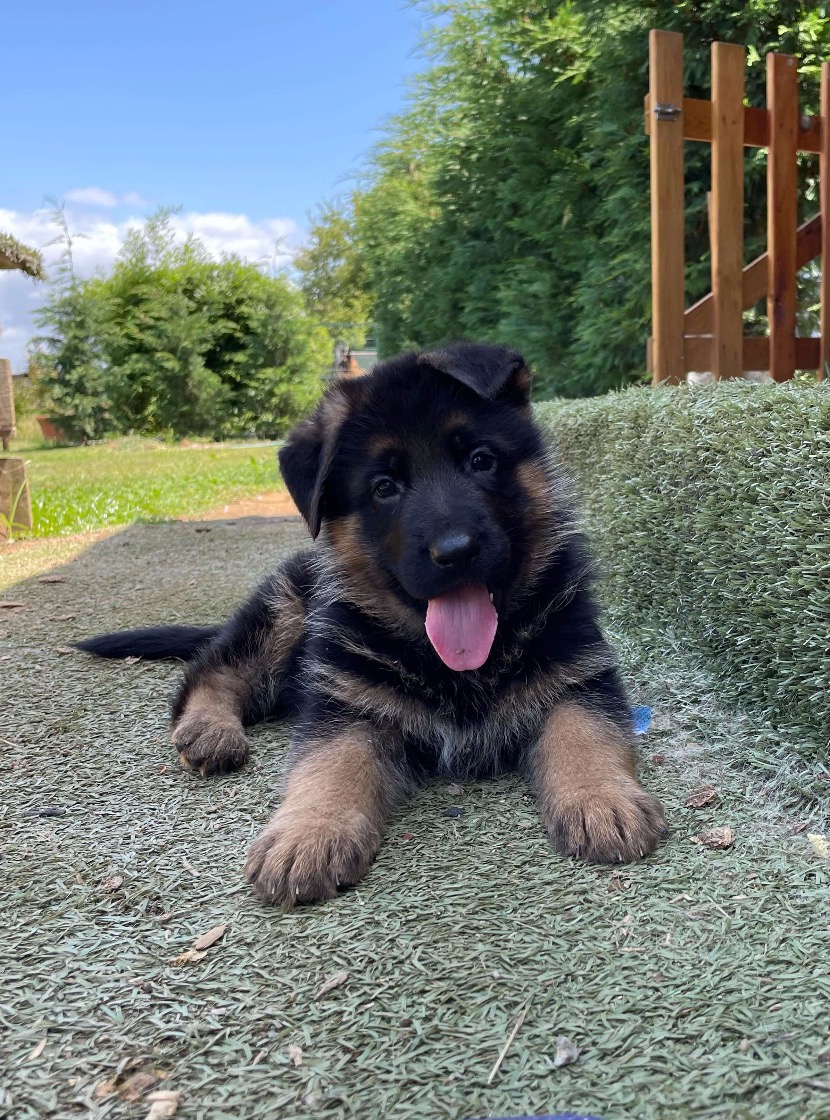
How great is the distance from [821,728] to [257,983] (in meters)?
1.74

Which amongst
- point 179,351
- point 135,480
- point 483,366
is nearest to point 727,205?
point 483,366

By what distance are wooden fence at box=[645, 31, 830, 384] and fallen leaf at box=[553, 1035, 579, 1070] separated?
14.6ft

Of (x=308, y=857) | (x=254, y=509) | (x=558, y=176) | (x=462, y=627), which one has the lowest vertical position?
(x=308, y=857)

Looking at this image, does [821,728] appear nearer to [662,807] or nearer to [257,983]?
[662,807]

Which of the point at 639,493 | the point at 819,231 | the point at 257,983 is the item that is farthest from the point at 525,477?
the point at 819,231

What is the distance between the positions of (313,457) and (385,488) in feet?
0.87

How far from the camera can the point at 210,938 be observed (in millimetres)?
1847

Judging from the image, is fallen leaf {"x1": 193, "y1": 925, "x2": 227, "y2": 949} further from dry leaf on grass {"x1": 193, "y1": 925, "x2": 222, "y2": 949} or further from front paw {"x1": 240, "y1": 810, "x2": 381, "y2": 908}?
front paw {"x1": 240, "y1": 810, "x2": 381, "y2": 908}

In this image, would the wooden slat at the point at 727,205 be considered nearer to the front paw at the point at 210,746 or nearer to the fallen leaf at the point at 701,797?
the fallen leaf at the point at 701,797

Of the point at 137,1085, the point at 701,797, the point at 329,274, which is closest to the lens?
the point at 137,1085

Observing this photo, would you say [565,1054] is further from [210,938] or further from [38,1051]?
[38,1051]

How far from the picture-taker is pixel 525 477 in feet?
8.74

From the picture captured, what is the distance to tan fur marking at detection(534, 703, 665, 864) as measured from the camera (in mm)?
2047

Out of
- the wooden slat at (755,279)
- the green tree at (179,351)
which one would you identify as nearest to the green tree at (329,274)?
the green tree at (179,351)
